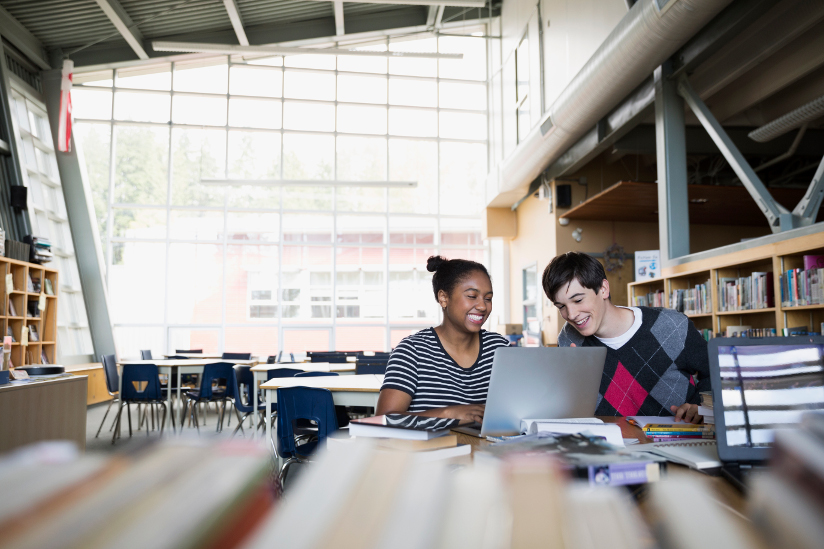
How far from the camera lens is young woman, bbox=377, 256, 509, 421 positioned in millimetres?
2184

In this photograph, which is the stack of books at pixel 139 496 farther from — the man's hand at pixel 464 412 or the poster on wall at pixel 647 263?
the poster on wall at pixel 647 263

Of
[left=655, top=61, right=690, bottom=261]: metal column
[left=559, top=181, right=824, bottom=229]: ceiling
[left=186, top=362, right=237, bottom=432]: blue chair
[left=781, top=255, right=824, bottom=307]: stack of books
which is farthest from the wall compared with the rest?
[left=186, top=362, right=237, bottom=432]: blue chair

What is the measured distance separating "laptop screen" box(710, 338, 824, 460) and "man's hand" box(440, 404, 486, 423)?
0.90 meters

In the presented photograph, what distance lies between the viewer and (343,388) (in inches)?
150

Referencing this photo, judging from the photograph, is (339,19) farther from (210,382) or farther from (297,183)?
(210,382)

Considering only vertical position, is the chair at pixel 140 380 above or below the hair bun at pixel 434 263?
below

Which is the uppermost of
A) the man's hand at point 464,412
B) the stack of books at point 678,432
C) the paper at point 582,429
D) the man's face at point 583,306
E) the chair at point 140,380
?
the man's face at point 583,306

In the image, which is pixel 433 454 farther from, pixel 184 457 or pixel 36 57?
pixel 36 57

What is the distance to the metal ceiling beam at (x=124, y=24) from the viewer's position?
921 centimetres

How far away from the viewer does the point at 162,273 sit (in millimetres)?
11312

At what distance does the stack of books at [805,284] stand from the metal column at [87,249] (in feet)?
33.7

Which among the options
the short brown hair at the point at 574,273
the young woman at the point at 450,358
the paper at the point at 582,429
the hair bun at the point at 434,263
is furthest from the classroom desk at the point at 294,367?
the paper at the point at 582,429

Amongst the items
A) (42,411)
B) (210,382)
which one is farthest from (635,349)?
(210,382)

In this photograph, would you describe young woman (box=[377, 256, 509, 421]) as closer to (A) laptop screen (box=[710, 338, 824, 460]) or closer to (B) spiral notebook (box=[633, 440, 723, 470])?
(B) spiral notebook (box=[633, 440, 723, 470])
